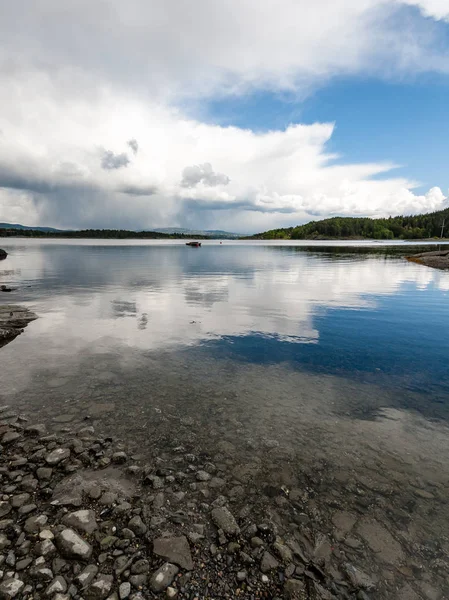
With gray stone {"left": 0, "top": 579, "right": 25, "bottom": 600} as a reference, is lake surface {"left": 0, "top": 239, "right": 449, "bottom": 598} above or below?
below

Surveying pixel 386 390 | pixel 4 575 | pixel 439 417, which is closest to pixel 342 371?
pixel 386 390

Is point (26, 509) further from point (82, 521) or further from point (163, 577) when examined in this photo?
point (163, 577)

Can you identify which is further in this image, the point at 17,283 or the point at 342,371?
the point at 17,283

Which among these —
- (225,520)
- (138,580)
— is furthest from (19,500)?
(225,520)

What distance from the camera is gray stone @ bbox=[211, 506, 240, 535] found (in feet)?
20.9

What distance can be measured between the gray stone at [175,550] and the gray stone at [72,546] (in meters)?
1.20

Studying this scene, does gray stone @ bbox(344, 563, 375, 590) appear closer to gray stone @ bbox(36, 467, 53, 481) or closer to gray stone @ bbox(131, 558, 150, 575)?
gray stone @ bbox(131, 558, 150, 575)

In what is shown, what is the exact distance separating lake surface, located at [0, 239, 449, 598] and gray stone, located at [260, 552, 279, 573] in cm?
153

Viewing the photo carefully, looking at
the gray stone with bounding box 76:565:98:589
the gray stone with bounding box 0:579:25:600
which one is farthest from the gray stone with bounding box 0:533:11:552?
the gray stone with bounding box 76:565:98:589

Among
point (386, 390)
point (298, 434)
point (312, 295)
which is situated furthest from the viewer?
point (312, 295)

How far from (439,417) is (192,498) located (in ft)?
29.2

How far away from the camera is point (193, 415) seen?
428 inches

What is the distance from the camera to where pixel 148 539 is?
609 cm

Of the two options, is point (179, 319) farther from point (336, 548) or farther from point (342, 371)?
point (336, 548)
